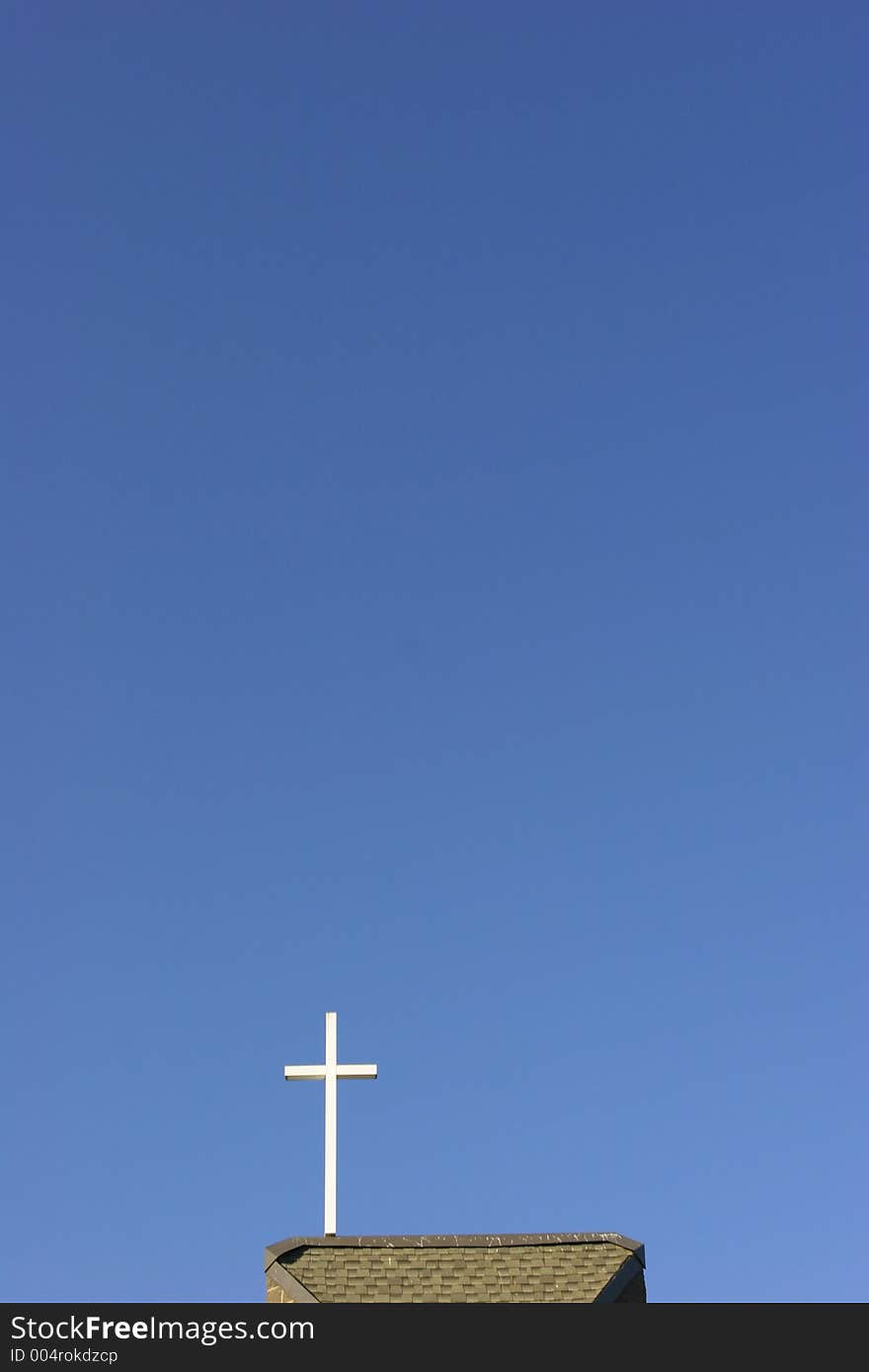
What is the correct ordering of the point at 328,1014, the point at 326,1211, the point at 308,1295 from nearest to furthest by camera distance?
the point at 308,1295 → the point at 326,1211 → the point at 328,1014

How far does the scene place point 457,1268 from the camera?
957 inches

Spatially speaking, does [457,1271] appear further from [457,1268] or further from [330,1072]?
[330,1072]

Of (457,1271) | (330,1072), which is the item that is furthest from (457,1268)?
(330,1072)

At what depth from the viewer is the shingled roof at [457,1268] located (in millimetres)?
23594

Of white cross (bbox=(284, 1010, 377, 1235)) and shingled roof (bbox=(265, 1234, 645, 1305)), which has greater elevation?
white cross (bbox=(284, 1010, 377, 1235))

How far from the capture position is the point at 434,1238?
2484 cm

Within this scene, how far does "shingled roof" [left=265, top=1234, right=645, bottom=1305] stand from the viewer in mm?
23594

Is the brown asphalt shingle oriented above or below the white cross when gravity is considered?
below

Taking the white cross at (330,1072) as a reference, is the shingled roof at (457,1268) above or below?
below
